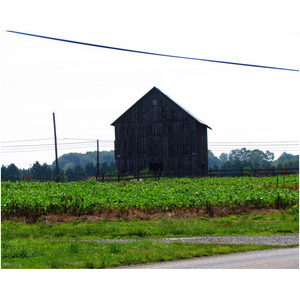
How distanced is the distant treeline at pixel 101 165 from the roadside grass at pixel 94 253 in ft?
118

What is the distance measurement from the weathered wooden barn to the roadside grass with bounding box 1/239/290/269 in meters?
32.6

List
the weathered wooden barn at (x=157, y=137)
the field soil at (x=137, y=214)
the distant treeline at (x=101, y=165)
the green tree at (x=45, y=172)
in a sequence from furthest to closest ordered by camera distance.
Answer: the green tree at (x=45, y=172), the distant treeline at (x=101, y=165), the weathered wooden barn at (x=157, y=137), the field soil at (x=137, y=214)

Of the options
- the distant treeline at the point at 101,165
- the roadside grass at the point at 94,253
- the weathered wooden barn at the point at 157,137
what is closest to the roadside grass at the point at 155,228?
the roadside grass at the point at 94,253

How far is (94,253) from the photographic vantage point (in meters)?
11.5

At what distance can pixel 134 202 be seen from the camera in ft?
67.0

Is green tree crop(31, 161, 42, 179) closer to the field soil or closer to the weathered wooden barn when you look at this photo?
the weathered wooden barn

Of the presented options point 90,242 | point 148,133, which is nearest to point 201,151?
point 148,133

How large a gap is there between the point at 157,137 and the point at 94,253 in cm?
3447

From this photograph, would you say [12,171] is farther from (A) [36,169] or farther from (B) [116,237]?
(B) [116,237]

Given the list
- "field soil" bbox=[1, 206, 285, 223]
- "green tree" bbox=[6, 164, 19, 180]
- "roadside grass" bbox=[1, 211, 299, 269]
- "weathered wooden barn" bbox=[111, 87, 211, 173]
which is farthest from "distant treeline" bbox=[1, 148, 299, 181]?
"roadside grass" bbox=[1, 211, 299, 269]

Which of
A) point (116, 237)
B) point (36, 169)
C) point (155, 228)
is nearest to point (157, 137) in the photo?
point (155, 228)

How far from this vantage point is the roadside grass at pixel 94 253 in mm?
10344

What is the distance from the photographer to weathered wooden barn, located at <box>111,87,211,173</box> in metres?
45.5

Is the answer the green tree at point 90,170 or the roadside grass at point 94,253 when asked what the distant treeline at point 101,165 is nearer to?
the green tree at point 90,170
